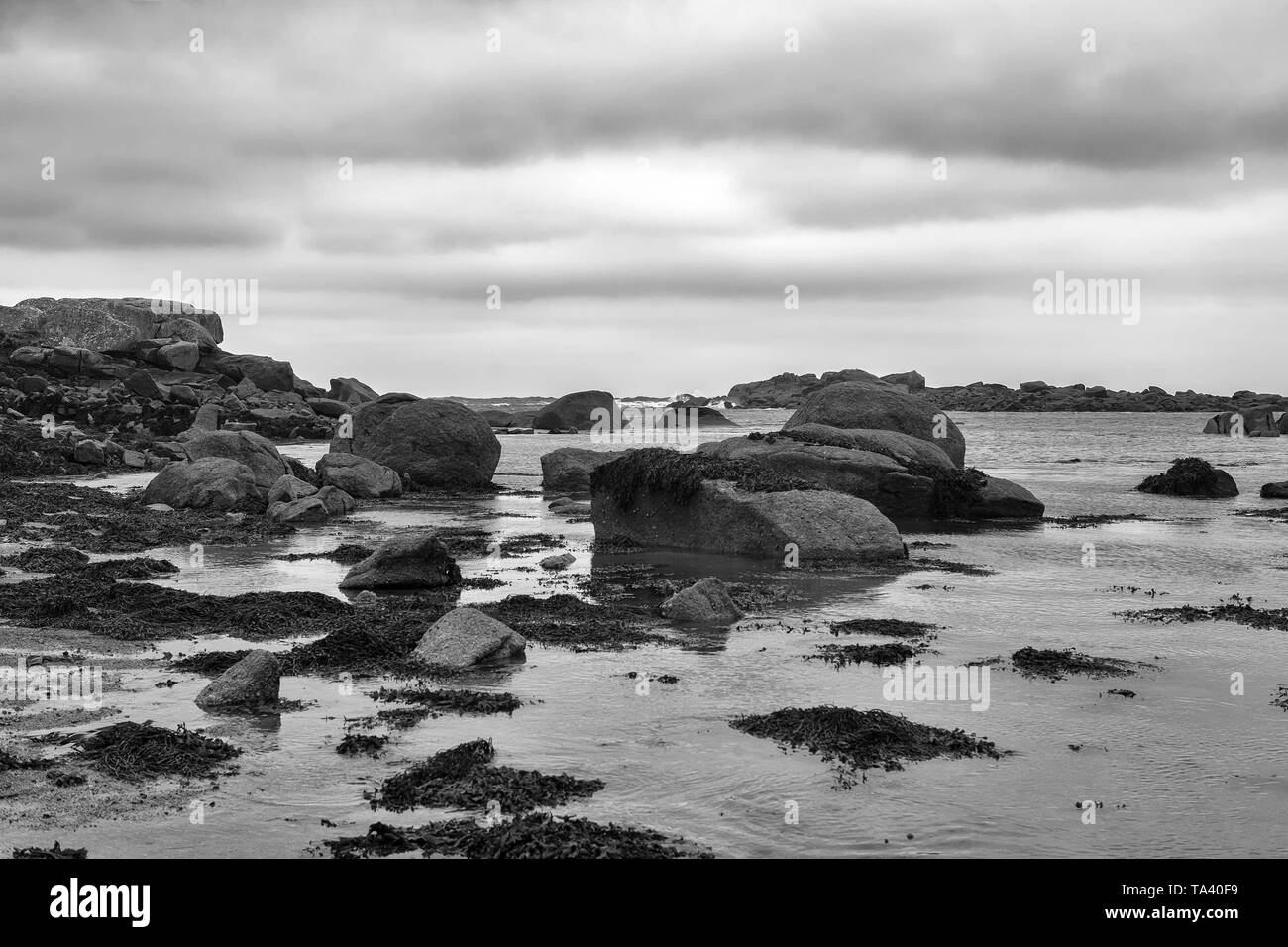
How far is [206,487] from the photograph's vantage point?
878 inches

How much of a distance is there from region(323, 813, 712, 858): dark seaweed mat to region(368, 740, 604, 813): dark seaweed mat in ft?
1.19

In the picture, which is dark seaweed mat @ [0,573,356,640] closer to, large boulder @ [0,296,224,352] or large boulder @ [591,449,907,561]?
large boulder @ [591,449,907,561]

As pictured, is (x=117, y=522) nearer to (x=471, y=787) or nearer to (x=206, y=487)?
(x=206, y=487)

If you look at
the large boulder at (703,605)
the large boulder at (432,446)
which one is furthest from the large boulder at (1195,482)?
the large boulder at (703,605)

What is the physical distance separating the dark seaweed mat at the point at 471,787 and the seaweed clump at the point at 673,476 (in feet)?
36.8

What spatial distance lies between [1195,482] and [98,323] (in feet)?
207

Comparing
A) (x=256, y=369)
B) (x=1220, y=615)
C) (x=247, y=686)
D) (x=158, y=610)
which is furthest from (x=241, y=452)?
(x=256, y=369)

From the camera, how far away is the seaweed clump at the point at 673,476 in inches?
714

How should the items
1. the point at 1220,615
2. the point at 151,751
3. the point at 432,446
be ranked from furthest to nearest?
the point at 432,446 → the point at 1220,615 → the point at 151,751

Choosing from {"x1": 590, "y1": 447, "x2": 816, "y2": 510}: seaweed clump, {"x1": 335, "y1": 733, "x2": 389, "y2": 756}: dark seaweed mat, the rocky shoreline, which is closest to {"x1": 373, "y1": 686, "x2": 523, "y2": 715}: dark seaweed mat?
the rocky shoreline

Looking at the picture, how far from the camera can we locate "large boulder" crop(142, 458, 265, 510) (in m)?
22.1

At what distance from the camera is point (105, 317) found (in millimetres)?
71188
